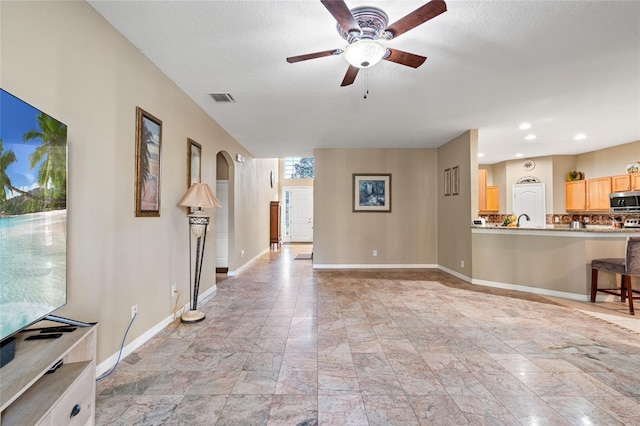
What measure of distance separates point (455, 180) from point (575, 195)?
137 inches

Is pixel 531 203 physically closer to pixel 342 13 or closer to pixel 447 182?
pixel 447 182

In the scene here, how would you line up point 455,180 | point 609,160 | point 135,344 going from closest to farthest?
point 135,344
point 455,180
point 609,160

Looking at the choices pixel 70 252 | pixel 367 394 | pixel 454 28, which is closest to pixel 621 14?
pixel 454 28

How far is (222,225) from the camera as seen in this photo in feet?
18.2

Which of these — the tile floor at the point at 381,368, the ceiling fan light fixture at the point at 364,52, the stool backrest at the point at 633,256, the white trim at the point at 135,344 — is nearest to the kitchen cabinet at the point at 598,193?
the stool backrest at the point at 633,256

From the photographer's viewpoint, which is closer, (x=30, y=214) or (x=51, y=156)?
(x=30, y=214)

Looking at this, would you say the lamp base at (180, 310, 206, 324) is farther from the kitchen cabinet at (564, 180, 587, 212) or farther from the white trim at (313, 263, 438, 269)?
the kitchen cabinet at (564, 180, 587, 212)

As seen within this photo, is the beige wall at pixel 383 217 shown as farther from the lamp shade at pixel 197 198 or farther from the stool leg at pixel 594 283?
the lamp shade at pixel 197 198

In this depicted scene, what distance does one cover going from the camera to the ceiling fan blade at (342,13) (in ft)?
5.26

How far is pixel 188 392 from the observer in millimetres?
1879

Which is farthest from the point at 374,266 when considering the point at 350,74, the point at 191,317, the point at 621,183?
the point at 621,183

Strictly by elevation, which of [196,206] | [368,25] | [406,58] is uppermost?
[368,25]

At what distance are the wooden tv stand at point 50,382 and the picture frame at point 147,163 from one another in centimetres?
127

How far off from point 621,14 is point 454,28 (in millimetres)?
1138
